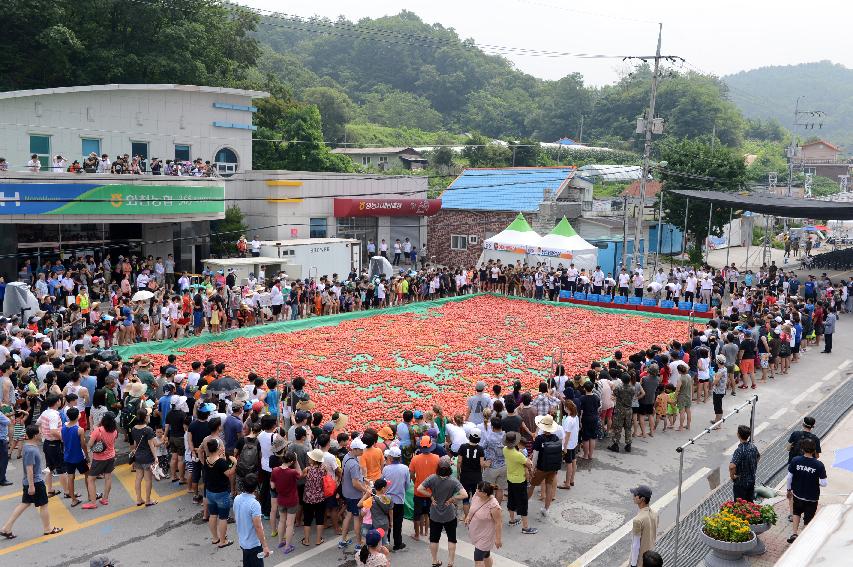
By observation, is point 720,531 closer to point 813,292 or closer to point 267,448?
point 267,448

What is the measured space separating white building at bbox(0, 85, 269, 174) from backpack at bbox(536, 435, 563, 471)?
24590mm

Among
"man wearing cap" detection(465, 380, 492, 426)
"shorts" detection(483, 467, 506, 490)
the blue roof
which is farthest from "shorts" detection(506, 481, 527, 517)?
the blue roof

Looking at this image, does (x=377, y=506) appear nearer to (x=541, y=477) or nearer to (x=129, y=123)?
(x=541, y=477)

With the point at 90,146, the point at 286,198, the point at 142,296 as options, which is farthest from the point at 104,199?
the point at 286,198

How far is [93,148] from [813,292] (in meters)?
30.4

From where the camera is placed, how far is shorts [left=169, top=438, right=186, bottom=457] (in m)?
12.8

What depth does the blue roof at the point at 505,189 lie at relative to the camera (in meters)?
43.2

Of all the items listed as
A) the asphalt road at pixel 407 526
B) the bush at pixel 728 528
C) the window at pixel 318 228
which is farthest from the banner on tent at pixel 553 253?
the bush at pixel 728 528

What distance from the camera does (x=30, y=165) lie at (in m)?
26.9

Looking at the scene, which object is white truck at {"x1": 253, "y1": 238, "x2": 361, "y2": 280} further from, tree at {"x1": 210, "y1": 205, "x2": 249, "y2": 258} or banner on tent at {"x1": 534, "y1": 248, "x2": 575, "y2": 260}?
banner on tent at {"x1": 534, "y1": 248, "x2": 575, "y2": 260}

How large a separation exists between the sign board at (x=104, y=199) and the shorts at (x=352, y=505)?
19.6m

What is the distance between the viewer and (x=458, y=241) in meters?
44.7

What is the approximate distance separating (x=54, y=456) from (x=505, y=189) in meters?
35.2

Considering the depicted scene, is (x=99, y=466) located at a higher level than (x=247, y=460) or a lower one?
lower
